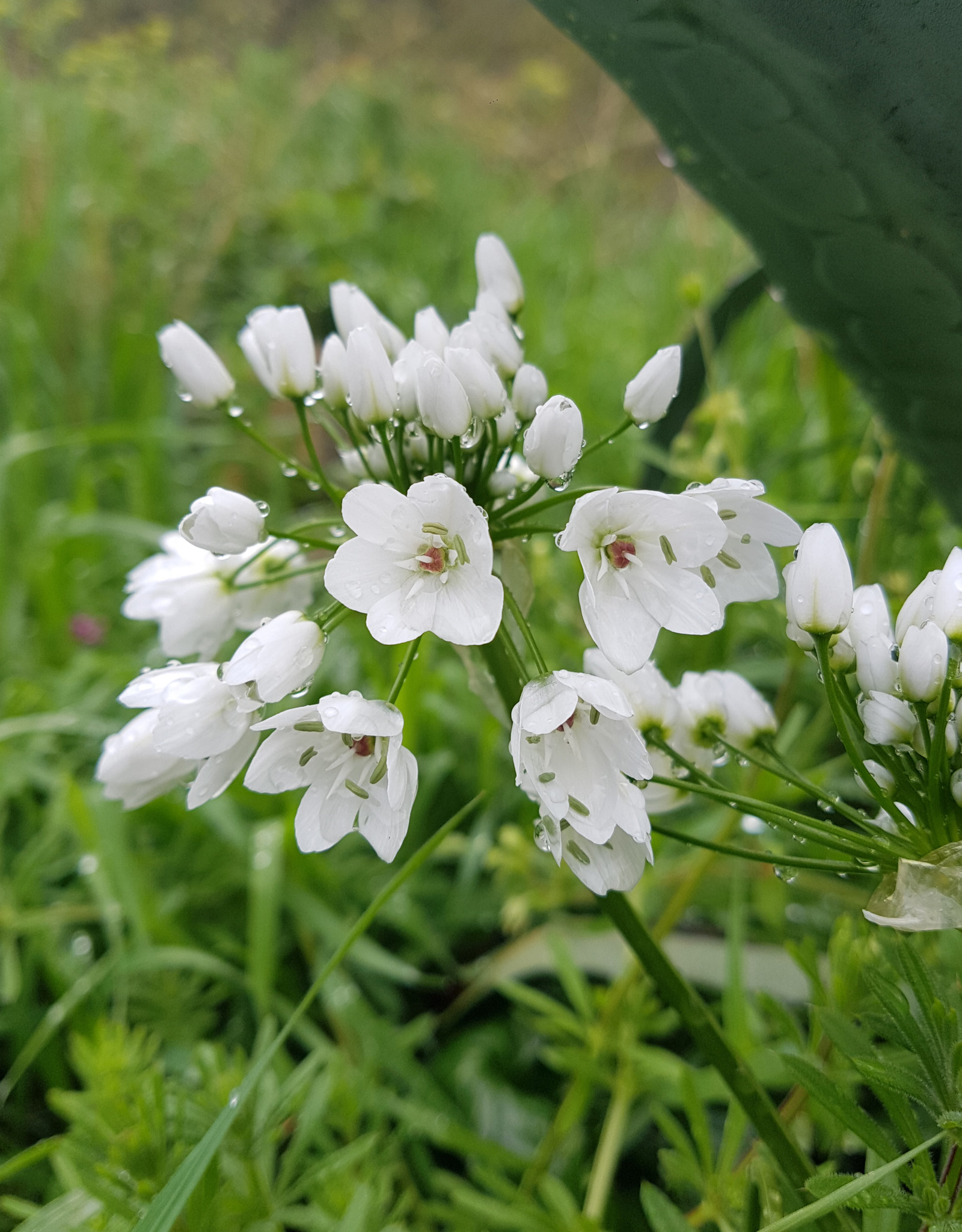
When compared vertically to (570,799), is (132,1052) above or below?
below

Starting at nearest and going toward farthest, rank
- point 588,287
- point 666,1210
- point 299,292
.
Answer: 1. point 666,1210
2. point 299,292
3. point 588,287

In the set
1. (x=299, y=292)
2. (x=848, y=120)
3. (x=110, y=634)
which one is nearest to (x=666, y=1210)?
(x=848, y=120)

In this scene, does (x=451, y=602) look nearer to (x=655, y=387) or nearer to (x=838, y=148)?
(x=655, y=387)

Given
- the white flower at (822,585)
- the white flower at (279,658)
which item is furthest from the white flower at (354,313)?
the white flower at (822,585)

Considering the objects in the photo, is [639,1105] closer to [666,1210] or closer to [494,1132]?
[494,1132]

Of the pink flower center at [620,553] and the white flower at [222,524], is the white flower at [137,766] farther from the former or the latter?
the pink flower center at [620,553]

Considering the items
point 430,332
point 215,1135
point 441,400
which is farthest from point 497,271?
point 215,1135
